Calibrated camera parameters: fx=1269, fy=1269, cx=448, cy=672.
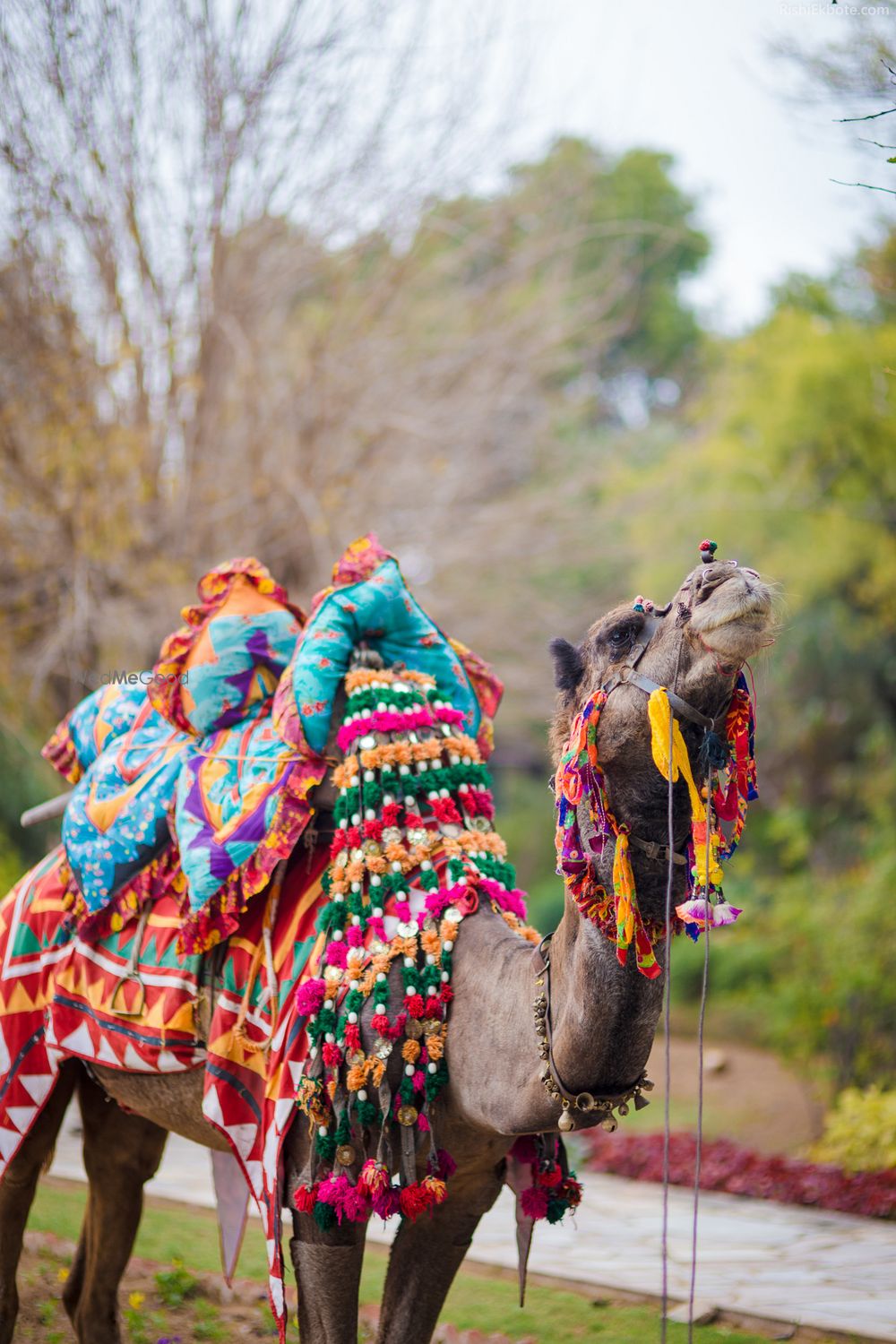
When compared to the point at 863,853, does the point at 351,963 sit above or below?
below

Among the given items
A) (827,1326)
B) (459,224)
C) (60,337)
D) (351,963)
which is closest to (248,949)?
(351,963)

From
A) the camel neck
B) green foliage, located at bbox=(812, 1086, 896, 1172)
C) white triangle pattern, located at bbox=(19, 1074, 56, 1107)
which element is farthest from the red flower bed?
the camel neck

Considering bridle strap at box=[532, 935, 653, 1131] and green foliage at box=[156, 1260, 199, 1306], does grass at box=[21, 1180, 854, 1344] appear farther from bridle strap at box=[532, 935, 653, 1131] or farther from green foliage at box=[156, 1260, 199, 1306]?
bridle strap at box=[532, 935, 653, 1131]

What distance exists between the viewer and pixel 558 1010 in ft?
8.29

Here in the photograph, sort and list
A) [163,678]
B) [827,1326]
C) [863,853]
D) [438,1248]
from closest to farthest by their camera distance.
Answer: [438,1248], [163,678], [827,1326], [863,853]

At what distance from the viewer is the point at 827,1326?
4215 millimetres

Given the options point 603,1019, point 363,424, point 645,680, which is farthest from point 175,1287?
point 363,424

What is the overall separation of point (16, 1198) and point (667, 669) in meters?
3.01

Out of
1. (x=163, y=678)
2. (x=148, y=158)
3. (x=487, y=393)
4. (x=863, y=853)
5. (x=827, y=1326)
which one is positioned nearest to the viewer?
(x=163, y=678)

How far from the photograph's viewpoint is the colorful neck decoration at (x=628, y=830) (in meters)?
2.23

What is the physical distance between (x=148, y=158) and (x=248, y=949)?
6.37 m

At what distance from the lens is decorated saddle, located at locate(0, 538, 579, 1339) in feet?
9.57

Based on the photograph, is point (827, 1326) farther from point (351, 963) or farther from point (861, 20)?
point (861, 20)

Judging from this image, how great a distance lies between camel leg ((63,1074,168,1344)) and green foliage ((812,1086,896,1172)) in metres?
4.03
